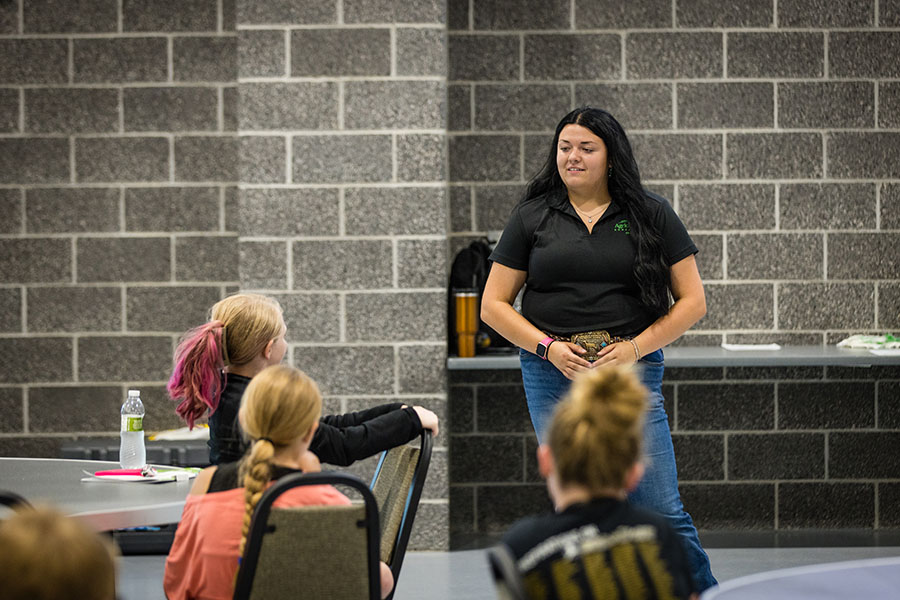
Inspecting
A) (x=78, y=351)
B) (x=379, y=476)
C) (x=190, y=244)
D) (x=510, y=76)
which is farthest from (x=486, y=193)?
(x=379, y=476)

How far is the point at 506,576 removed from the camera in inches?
52.9

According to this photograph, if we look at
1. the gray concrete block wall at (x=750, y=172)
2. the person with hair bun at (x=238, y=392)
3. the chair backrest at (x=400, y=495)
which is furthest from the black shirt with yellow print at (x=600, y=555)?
the gray concrete block wall at (x=750, y=172)

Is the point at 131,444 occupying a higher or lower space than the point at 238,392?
lower

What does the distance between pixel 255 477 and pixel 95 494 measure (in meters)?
0.45

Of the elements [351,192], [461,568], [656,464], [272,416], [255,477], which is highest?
[351,192]

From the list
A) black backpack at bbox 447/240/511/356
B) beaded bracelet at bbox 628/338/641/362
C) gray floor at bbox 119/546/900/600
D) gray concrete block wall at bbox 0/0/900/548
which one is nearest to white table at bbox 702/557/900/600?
beaded bracelet at bbox 628/338/641/362

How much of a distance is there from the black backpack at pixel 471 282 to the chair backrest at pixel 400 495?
1.88m

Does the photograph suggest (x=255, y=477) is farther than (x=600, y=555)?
Yes

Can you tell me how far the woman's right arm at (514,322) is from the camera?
287cm

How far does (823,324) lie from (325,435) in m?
2.97

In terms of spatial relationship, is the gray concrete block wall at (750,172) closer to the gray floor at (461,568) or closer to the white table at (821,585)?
the gray floor at (461,568)

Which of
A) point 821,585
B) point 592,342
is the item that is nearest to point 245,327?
point 592,342

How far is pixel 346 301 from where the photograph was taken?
13.7ft

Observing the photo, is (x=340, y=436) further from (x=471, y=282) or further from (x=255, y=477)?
(x=471, y=282)
